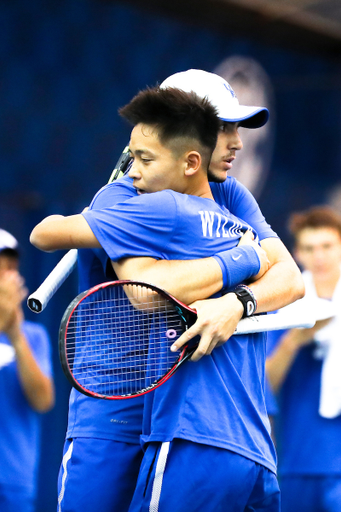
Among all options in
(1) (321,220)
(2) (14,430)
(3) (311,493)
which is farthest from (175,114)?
(3) (311,493)

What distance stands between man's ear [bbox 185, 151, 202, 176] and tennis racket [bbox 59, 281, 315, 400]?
1.23 feet

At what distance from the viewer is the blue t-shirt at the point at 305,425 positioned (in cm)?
375


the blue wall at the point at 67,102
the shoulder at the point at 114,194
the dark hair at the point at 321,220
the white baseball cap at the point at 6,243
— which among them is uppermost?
the blue wall at the point at 67,102

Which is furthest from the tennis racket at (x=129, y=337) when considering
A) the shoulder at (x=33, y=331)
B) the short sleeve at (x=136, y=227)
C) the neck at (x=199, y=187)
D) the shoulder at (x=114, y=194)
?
the shoulder at (x=33, y=331)

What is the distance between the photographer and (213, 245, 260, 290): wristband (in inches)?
75.8

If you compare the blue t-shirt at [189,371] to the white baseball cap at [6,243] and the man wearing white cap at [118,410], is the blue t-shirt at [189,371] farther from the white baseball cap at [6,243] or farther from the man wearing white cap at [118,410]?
the white baseball cap at [6,243]

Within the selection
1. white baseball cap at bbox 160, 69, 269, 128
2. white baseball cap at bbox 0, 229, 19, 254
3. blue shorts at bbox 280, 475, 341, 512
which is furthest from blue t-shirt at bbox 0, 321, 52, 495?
white baseball cap at bbox 160, 69, 269, 128

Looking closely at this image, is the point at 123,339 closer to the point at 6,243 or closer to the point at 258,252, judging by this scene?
the point at 258,252

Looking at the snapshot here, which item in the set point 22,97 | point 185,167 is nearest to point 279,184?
point 22,97

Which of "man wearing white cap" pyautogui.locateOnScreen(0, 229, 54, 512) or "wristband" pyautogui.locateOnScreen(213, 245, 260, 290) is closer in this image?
"wristband" pyautogui.locateOnScreen(213, 245, 260, 290)

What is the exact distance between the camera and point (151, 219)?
188cm

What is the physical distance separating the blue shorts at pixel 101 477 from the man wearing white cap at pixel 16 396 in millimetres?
1486

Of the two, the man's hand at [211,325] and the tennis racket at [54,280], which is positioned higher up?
the tennis racket at [54,280]

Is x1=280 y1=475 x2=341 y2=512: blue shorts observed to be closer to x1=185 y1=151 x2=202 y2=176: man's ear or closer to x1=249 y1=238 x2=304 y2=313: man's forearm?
x1=249 y1=238 x2=304 y2=313: man's forearm
